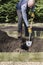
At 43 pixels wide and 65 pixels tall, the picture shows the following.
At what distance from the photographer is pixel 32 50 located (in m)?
7.49

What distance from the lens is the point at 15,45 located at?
777 centimetres

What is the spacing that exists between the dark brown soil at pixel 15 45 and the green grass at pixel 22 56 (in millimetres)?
838

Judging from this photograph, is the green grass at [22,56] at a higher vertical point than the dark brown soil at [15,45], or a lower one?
higher

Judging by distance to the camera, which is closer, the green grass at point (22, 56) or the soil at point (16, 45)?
the green grass at point (22, 56)

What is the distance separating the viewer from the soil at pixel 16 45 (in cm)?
752

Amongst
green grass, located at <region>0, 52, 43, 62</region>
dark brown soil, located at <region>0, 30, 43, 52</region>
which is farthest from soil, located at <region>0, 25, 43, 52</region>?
green grass, located at <region>0, 52, 43, 62</region>

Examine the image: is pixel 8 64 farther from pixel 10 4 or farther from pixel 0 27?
pixel 10 4

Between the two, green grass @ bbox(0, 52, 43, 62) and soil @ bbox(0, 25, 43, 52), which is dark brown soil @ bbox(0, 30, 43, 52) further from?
green grass @ bbox(0, 52, 43, 62)

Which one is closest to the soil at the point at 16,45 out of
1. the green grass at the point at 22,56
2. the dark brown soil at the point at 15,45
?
the dark brown soil at the point at 15,45

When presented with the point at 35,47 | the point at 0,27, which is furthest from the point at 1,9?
the point at 35,47

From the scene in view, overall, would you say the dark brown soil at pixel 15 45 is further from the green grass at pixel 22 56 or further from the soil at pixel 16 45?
the green grass at pixel 22 56

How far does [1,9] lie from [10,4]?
0.33 m

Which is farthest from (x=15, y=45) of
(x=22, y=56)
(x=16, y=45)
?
(x=22, y=56)

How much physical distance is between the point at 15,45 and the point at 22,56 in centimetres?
119
